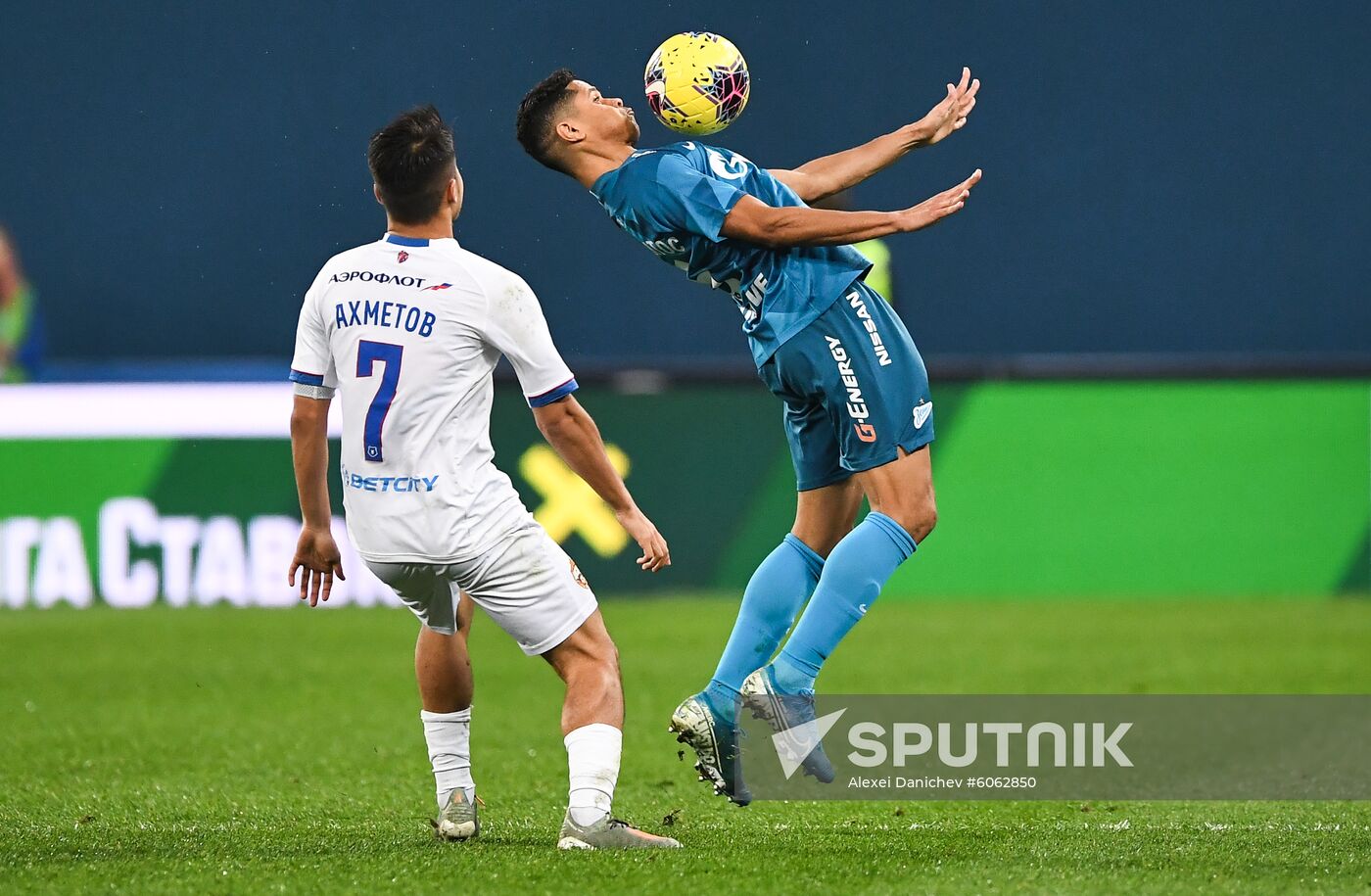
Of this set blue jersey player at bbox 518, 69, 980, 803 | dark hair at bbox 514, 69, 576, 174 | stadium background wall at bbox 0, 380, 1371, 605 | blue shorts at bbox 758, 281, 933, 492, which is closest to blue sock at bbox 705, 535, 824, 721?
blue jersey player at bbox 518, 69, 980, 803

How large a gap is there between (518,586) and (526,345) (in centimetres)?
55

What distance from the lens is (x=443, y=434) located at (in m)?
4.02

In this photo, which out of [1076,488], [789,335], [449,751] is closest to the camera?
[449,751]

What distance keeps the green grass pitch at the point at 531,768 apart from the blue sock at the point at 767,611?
1.27 feet

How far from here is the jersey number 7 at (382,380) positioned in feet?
13.1

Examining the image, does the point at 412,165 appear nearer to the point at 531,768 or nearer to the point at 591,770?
the point at 591,770

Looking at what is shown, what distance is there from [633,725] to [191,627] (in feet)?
11.1

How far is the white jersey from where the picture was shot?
157 inches

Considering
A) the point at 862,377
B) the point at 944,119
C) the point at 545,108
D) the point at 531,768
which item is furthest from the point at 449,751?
the point at 944,119

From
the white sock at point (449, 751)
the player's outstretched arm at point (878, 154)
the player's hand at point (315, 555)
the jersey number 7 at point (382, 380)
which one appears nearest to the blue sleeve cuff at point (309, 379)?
the jersey number 7 at point (382, 380)

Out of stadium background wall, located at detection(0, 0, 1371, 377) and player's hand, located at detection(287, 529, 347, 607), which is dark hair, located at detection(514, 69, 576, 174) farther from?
stadium background wall, located at detection(0, 0, 1371, 377)

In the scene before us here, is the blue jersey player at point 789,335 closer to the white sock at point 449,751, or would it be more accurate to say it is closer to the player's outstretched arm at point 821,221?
the player's outstretched arm at point 821,221

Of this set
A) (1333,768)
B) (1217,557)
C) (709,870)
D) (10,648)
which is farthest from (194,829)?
(1217,557)

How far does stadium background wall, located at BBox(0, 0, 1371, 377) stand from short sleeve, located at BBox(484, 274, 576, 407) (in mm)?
7873
